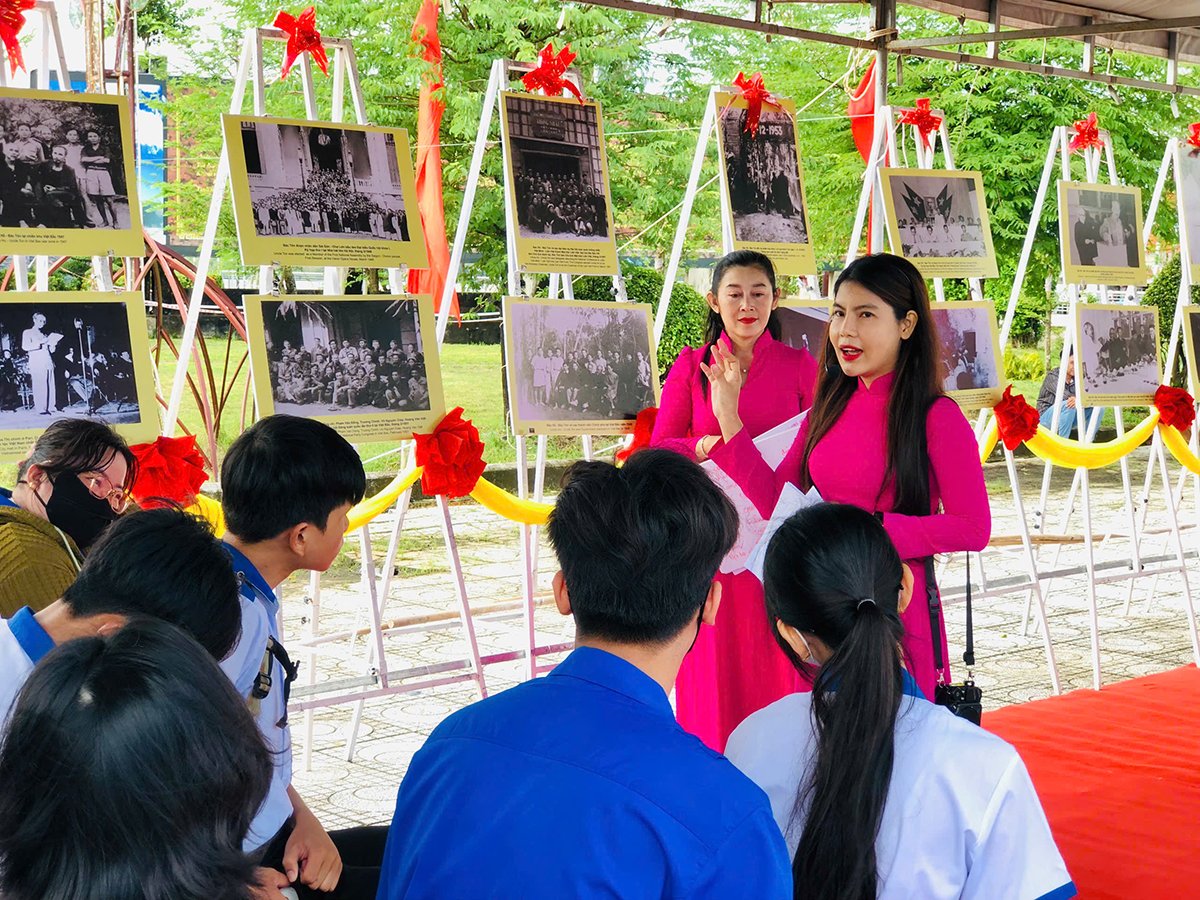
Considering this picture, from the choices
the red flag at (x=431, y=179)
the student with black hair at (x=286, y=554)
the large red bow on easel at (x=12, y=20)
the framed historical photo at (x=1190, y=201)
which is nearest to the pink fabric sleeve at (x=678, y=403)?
the student with black hair at (x=286, y=554)

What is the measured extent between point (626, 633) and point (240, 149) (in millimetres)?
2426

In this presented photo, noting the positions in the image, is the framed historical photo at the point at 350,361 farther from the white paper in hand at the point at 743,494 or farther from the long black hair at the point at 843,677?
the long black hair at the point at 843,677

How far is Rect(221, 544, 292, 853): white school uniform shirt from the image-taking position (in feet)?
5.88

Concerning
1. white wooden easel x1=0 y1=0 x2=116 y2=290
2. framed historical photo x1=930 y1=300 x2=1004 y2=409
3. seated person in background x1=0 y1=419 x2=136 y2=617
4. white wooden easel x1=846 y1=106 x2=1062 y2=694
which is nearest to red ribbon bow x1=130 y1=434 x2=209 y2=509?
seated person in background x1=0 y1=419 x2=136 y2=617

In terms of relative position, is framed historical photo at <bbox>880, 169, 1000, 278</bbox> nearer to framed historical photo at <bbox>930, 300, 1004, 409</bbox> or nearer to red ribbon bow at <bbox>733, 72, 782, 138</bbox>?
framed historical photo at <bbox>930, 300, 1004, 409</bbox>

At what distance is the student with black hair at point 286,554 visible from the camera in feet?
6.10

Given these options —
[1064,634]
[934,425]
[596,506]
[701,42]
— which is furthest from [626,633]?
[701,42]

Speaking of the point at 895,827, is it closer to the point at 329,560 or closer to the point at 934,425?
the point at 329,560

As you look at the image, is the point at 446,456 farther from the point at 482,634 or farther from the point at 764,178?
the point at 482,634

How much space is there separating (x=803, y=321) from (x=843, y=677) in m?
3.04

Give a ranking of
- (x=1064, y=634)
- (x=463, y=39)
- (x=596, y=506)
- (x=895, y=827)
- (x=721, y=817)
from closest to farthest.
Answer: (x=721, y=817)
(x=596, y=506)
(x=895, y=827)
(x=1064, y=634)
(x=463, y=39)

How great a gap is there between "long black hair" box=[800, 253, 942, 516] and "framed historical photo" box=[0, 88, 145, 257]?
169 cm

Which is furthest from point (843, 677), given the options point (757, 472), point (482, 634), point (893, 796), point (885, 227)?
point (482, 634)

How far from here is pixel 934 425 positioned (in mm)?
2635
